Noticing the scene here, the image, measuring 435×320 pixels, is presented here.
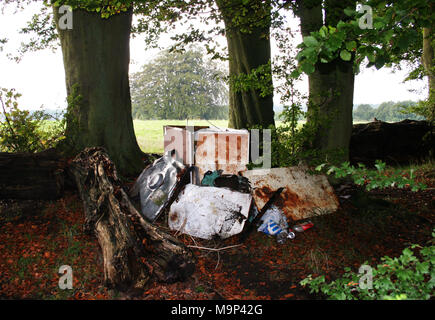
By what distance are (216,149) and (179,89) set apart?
2731 centimetres

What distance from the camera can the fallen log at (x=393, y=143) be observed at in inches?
394

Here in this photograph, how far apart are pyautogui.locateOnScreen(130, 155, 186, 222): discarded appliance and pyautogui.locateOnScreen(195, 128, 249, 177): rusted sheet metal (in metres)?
0.45

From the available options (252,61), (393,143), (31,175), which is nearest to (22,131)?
(31,175)

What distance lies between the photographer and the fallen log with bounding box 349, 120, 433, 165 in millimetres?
10008

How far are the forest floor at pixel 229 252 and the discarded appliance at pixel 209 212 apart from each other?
162 mm

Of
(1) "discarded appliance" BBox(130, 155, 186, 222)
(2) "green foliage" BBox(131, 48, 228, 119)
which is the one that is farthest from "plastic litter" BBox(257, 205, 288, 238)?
(2) "green foliage" BBox(131, 48, 228, 119)

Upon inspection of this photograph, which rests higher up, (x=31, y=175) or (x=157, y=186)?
(x=31, y=175)

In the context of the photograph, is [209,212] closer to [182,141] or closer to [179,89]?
[182,141]

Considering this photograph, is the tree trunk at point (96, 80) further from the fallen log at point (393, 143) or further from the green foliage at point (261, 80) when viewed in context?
the fallen log at point (393, 143)

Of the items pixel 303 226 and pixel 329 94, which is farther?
pixel 329 94

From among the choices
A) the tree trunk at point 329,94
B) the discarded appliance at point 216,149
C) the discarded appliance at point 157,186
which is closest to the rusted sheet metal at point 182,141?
the discarded appliance at point 216,149

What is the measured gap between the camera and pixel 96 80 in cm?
677

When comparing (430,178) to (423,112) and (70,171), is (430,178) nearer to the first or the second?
(423,112)
